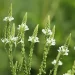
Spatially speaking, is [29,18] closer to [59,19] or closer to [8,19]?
[59,19]

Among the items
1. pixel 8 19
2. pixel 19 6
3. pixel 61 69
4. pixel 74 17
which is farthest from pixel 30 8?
pixel 8 19

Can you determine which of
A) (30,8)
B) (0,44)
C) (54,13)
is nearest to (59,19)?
(54,13)

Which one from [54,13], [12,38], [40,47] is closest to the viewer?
[12,38]

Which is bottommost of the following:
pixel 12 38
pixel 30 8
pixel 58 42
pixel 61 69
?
pixel 12 38

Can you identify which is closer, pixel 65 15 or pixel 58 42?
pixel 58 42

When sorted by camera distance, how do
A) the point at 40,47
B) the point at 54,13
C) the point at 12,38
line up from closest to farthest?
the point at 12,38 < the point at 40,47 < the point at 54,13

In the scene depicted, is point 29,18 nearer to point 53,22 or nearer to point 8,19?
point 53,22

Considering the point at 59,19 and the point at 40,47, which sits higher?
the point at 59,19
